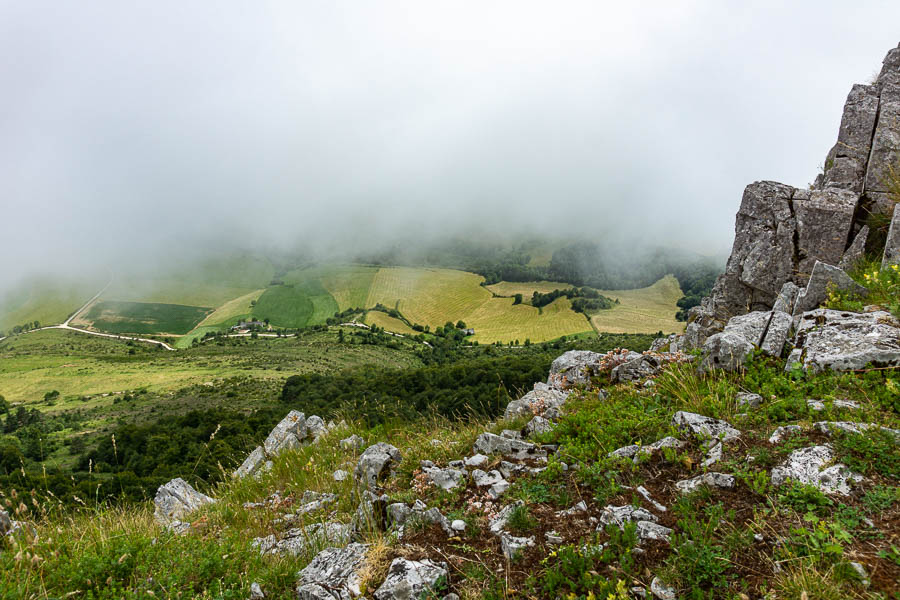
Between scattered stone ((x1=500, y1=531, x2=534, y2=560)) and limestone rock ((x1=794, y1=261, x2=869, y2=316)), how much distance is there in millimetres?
8786

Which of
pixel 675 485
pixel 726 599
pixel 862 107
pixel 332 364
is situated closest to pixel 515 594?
pixel 726 599

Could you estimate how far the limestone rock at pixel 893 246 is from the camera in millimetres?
9414

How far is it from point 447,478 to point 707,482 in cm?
402

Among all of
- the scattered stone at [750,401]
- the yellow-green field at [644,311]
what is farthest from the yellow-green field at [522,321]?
the scattered stone at [750,401]

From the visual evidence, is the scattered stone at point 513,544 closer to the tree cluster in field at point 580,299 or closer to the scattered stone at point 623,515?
the scattered stone at point 623,515

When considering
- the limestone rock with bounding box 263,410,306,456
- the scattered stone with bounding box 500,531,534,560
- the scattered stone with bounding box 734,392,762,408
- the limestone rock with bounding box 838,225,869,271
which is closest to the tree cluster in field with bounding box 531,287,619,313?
the limestone rock with bounding box 838,225,869,271

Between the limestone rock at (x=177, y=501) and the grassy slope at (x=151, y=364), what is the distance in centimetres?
9441

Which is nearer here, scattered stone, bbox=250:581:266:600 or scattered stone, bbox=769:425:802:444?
scattered stone, bbox=250:581:266:600

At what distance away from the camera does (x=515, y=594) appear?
15.0ft

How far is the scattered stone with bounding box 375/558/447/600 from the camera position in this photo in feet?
15.9

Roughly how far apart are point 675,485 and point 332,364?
119 m

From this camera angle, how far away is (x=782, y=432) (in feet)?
20.1

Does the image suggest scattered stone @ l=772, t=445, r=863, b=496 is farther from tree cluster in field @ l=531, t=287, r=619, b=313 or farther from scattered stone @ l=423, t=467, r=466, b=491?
tree cluster in field @ l=531, t=287, r=619, b=313

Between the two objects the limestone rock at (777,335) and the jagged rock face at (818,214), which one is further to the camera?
the jagged rock face at (818,214)
